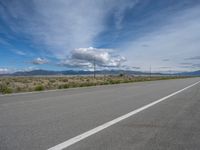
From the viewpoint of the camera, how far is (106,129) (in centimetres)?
566

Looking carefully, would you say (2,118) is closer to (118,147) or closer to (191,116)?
(118,147)

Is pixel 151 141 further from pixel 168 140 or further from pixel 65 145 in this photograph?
pixel 65 145

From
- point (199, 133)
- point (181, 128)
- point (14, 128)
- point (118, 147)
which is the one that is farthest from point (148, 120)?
point (14, 128)

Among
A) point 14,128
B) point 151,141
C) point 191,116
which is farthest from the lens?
point 191,116

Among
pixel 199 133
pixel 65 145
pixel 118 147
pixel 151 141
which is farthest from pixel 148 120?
pixel 65 145

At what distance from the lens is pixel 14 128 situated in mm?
5746

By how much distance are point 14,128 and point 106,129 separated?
95.9 inches

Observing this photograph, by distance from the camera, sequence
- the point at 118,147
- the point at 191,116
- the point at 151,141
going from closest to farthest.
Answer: the point at 118,147 → the point at 151,141 → the point at 191,116

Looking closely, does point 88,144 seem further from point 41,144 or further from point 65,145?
point 41,144

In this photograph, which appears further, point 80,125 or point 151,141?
point 80,125

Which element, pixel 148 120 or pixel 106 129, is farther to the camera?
pixel 148 120

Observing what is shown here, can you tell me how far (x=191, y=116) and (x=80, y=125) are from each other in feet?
13.2

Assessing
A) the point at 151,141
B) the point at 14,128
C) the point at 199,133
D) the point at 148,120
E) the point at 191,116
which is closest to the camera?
the point at 151,141

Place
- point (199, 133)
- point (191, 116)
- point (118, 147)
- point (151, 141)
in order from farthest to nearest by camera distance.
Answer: point (191, 116), point (199, 133), point (151, 141), point (118, 147)
